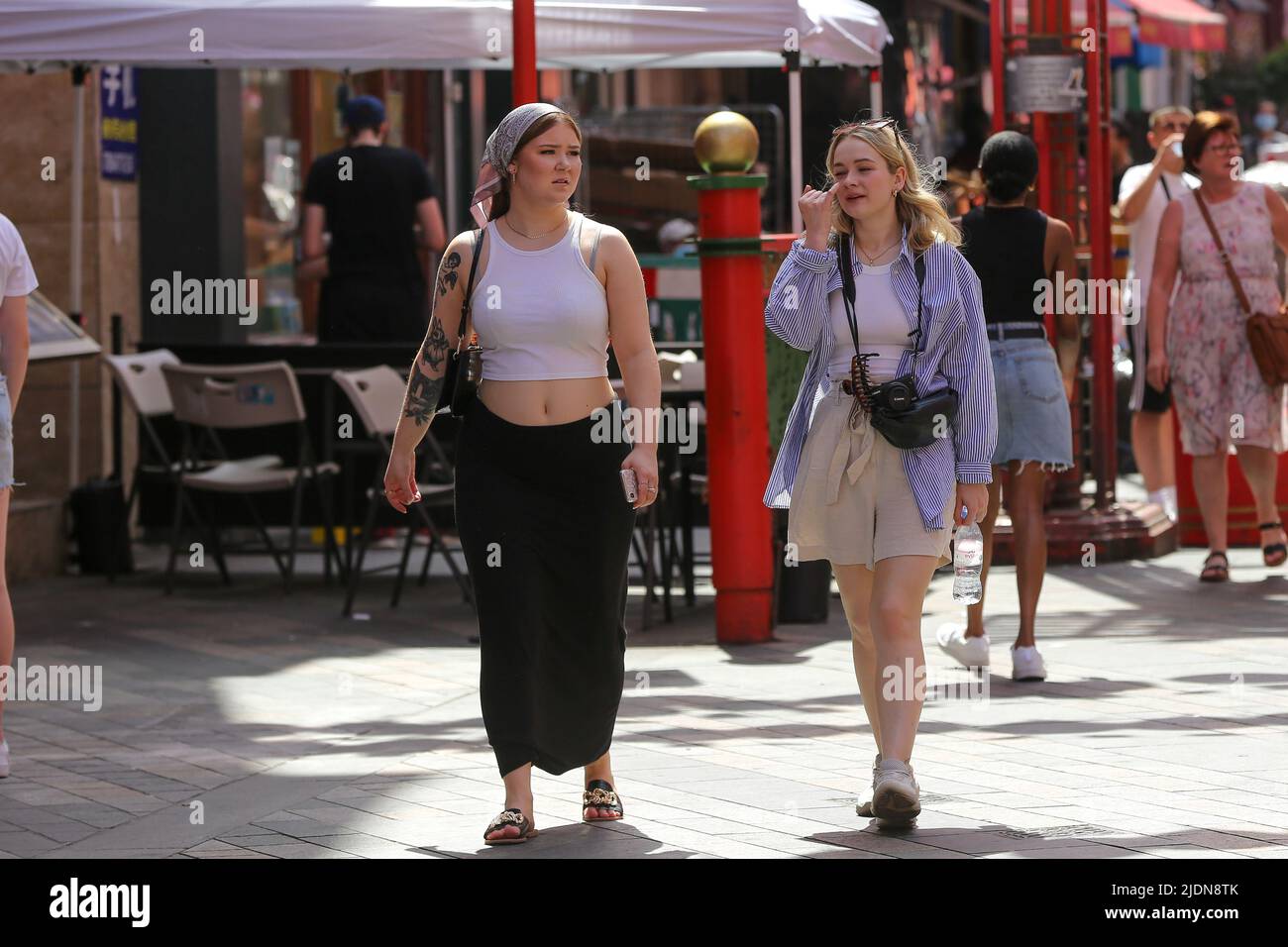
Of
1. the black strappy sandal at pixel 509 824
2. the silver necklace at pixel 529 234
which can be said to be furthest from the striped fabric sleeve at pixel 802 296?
the black strappy sandal at pixel 509 824

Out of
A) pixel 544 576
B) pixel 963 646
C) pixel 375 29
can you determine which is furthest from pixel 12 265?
pixel 375 29

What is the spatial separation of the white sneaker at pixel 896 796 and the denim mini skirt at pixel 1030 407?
95.3 inches

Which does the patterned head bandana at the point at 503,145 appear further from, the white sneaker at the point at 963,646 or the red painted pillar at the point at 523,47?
the white sneaker at the point at 963,646

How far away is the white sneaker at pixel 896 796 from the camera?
5410 mm

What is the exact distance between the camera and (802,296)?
5719 mm

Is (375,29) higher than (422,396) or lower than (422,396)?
higher

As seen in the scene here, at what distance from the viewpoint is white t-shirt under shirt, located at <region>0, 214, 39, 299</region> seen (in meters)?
6.56

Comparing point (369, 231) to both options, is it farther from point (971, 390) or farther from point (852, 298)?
point (971, 390)

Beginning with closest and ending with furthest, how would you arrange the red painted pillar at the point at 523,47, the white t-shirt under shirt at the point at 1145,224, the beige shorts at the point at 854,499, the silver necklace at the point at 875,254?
the beige shorts at the point at 854,499 < the silver necklace at the point at 875,254 < the red painted pillar at the point at 523,47 < the white t-shirt under shirt at the point at 1145,224

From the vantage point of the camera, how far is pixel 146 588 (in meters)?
10.8

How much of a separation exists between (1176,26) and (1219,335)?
11.7m

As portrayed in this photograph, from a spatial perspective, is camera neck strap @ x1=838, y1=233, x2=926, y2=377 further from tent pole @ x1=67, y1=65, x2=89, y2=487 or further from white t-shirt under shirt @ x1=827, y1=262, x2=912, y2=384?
tent pole @ x1=67, y1=65, x2=89, y2=487

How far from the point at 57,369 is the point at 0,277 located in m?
5.43

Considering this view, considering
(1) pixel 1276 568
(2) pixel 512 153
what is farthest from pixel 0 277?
(1) pixel 1276 568
